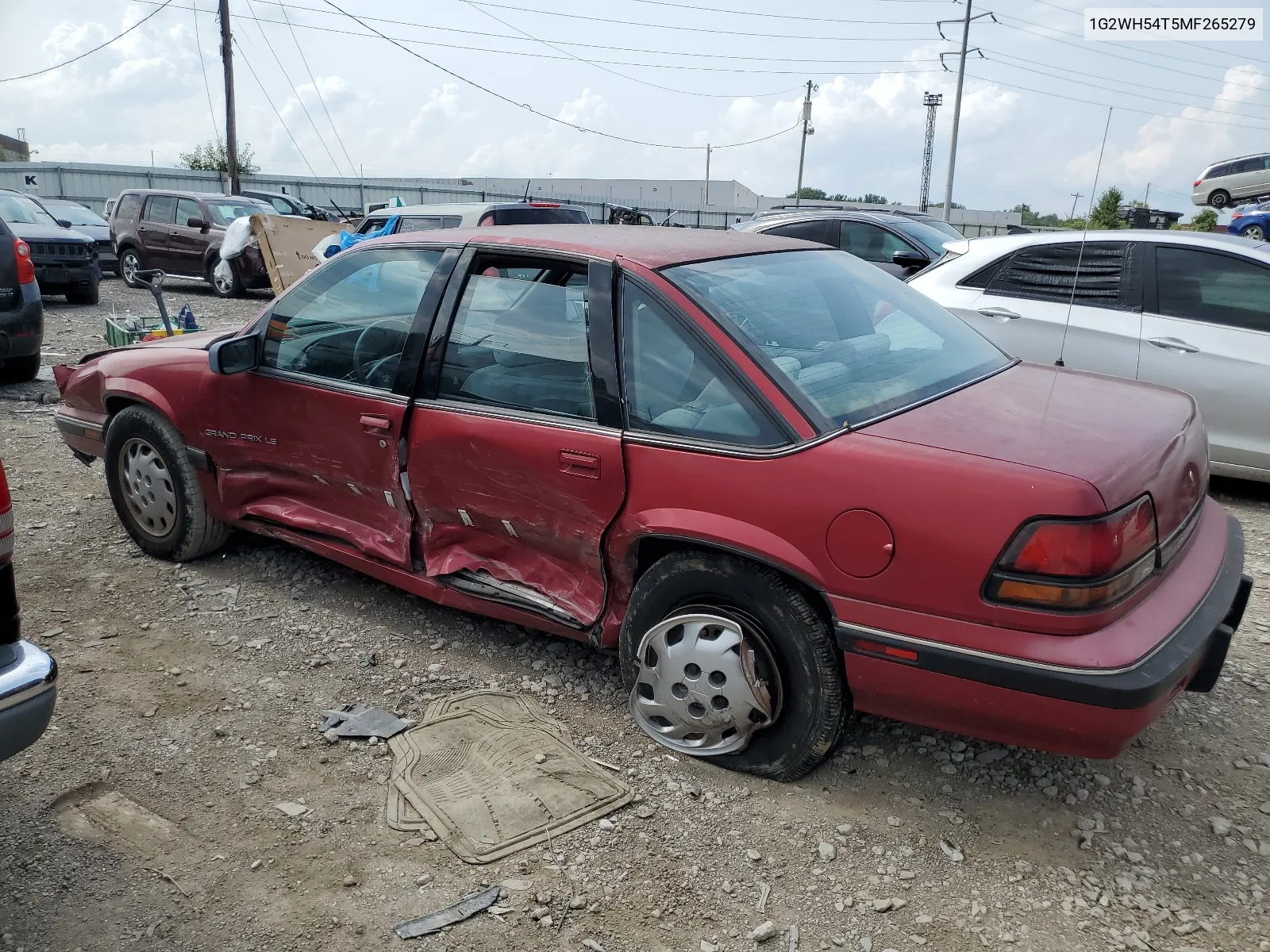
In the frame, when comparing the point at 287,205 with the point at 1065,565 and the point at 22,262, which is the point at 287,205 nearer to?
the point at 22,262

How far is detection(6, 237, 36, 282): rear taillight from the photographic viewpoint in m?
7.82

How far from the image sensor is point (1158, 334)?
561 centimetres

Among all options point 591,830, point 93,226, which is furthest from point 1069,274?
point 93,226

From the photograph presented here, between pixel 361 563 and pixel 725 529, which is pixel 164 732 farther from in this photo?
pixel 725 529

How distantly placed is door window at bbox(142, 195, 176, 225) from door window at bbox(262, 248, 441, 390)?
1403 centimetres

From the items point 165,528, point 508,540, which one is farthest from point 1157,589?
point 165,528

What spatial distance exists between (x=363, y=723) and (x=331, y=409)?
1.22 metres

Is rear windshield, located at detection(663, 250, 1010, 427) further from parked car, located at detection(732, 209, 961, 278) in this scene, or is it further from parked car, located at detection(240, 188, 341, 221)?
parked car, located at detection(240, 188, 341, 221)

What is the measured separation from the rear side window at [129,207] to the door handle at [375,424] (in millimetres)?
15373

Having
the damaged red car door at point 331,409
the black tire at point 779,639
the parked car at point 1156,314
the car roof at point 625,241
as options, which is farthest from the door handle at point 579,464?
the parked car at point 1156,314

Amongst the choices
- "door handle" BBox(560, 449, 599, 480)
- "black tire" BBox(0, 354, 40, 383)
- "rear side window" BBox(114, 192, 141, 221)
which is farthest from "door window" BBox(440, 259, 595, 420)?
"rear side window" BBox(114, 192, 141, 221)

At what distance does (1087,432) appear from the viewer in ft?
8.94

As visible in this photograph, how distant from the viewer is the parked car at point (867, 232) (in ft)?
34.1

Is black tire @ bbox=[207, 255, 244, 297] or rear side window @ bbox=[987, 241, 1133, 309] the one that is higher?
rear side window @ bbox=[987, 241, 1133, 309]
